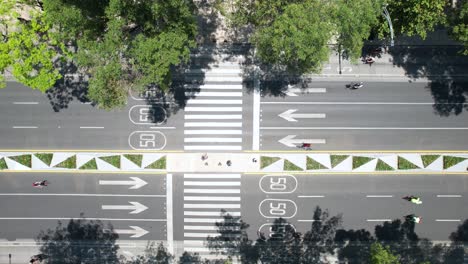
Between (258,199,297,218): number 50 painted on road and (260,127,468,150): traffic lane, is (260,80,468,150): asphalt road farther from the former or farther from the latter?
(258,199,297,218): number 50 painted on road

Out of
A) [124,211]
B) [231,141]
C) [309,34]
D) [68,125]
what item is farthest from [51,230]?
[309,34]

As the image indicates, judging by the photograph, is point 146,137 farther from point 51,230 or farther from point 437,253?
point 437,253

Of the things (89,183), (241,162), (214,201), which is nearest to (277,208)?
(241,162)

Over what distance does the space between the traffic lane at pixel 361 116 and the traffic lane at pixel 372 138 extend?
2.41 feet

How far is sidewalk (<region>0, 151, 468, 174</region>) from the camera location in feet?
186

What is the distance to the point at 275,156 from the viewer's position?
5691 cm

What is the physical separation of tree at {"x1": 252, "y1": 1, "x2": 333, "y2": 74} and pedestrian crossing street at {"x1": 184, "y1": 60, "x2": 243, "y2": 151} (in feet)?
33.3

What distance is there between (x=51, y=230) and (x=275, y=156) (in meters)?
27.7

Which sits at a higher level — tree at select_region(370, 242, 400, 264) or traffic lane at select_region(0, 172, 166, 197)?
traffic lane at select_region(0, 172, 166, 197)

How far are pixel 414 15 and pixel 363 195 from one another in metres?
20.8

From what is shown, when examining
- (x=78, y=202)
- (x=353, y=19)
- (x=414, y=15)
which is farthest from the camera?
(x=78, y=202)

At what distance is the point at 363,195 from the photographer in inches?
2239

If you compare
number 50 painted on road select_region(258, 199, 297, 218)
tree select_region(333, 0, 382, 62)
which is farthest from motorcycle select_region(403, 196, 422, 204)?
tree select_region(333, 0, 382, 62)

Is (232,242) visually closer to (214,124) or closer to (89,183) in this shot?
(214,124)
